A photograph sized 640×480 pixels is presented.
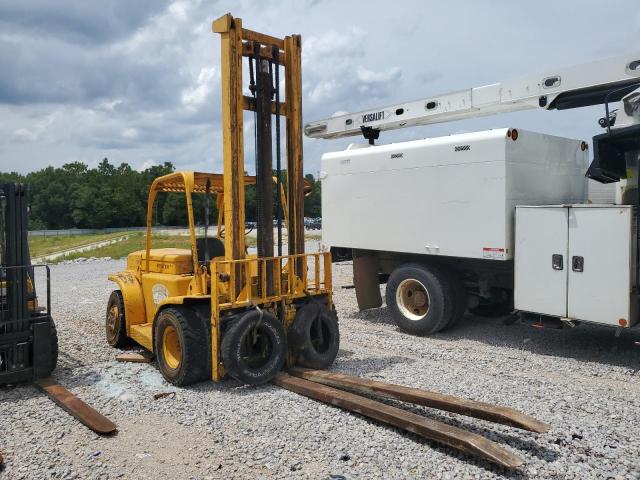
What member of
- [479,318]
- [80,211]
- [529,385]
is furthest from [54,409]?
[80,211]

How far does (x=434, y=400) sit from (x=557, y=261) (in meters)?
3.49

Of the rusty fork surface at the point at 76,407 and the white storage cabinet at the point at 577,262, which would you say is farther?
the white storage cabinet at the point at 577,262

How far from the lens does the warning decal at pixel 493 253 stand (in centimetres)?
820

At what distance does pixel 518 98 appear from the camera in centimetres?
891

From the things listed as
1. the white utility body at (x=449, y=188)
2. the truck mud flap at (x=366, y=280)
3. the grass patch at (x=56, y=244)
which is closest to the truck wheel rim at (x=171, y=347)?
the white utility body at (x=449, y=188)

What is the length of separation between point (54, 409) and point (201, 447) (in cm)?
186

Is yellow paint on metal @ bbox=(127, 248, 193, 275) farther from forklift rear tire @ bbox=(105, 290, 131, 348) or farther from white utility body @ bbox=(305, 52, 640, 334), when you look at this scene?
white utility body @ bbox=(305, 52, 640, 334)

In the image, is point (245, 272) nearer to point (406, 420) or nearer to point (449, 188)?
point (406, 420)

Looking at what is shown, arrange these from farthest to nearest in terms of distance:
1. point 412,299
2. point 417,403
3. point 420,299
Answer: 1. point 412,299
2. point 420,299
3. point 417,403

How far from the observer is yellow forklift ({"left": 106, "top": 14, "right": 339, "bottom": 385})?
611 cm

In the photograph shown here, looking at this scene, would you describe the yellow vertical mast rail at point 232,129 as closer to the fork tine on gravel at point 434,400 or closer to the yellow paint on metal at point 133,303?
the fork tine on gravel at point 434,400

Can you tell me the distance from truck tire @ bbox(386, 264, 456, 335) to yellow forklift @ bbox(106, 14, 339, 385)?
8.60ft

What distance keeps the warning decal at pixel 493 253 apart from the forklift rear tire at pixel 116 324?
520 cm

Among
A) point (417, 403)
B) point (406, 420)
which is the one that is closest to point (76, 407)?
point (406, 420)
